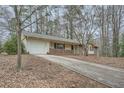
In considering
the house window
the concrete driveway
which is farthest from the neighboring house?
the concrete driveway

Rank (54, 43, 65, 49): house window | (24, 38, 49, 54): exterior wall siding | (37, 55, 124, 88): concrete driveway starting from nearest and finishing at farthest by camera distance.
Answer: (37, 55, 124, 88): concrete driveway
(24, 38, 49, 54): exterior wall siding
(54, 43, 65, 49): house window

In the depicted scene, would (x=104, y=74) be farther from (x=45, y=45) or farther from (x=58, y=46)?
(x=58, y=46)

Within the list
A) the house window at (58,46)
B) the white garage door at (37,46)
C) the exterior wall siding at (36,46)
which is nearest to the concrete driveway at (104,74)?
the exterior wall siding at (36,46)

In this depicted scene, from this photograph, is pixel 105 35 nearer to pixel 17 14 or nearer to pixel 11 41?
pixel 11 41

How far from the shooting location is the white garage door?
22.8m

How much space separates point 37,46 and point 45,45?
1479mm

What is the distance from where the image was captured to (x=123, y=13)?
90.6 feet

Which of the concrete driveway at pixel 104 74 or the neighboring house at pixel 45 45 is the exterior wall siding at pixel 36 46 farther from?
the concrete driveway at pixel 104 74

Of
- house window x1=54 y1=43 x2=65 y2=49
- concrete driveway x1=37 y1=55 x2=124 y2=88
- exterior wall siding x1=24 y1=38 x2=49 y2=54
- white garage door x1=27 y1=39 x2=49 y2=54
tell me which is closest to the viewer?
concrete driveway x1=37 y1=55 x2=124 y2=88

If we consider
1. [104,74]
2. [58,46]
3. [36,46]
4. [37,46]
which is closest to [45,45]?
[37,46]

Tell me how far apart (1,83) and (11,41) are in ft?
51.3

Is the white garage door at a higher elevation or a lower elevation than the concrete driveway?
higher

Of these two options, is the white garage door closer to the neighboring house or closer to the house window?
the neighboring house
